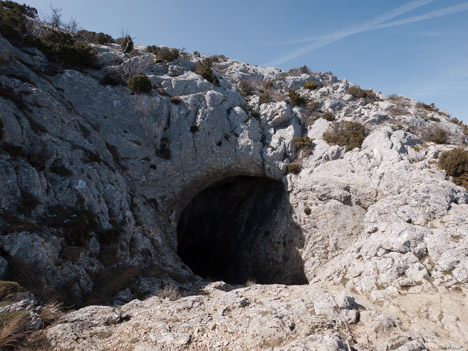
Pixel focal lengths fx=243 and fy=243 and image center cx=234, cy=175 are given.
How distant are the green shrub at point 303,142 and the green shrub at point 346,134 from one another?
5.72ft

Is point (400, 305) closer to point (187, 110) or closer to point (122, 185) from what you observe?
point (122, 185)

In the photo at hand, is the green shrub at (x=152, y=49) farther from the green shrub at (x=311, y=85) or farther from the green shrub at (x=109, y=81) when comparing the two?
the green shrub at (x=311, y=85)

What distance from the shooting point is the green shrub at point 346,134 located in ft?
81.8

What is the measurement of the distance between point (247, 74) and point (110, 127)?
25.9 meters

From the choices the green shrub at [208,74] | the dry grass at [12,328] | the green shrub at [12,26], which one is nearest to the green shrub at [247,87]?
the green shrub at [208,74]

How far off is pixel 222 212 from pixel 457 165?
25155 millimetres

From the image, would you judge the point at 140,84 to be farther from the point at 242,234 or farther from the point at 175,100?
the point at 242,234

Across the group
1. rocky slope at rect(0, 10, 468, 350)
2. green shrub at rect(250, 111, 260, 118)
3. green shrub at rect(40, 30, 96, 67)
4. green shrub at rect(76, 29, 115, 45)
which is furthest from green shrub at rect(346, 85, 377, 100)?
green shrub at rect(76, 29, 115, 45)

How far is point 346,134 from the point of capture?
2595cm

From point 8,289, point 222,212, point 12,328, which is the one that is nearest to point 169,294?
point 8,289

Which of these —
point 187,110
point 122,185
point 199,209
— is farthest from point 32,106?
point 199,209

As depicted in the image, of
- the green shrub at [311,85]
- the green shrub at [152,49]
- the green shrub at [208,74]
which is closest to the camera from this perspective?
the green shrub at [208,74]

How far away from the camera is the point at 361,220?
21094mm

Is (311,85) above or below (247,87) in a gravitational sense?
above
